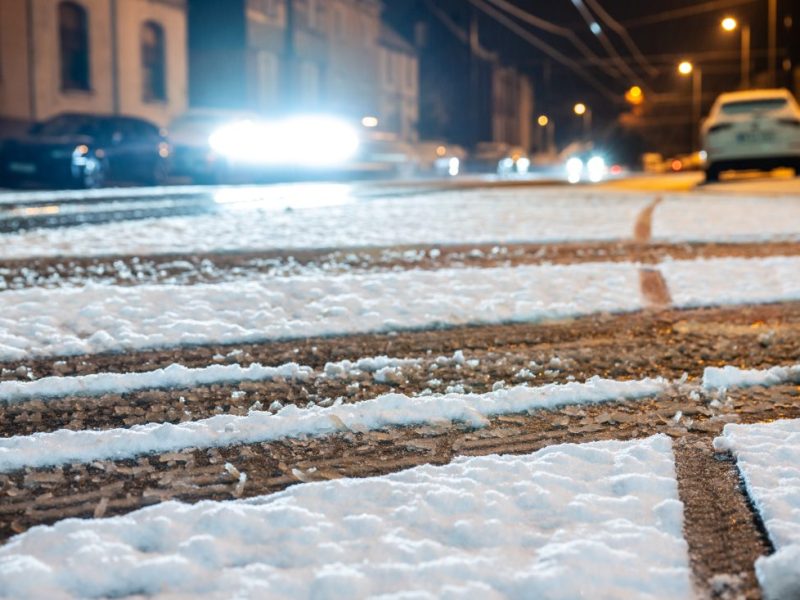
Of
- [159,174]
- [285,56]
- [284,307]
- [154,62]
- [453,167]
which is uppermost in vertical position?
[285,56]

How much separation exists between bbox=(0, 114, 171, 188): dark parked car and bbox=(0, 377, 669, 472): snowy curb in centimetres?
1790

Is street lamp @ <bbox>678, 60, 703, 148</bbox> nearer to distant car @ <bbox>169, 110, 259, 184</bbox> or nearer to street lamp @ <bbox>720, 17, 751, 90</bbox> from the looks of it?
street lamp @ <bbox>720, 17, 751, 90</bbox>

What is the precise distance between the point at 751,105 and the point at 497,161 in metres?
24.1

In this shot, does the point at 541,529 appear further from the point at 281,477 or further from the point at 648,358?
the point at 648,358

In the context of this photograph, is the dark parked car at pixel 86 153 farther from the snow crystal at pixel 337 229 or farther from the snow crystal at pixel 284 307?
the snow crystal at pixel 284 307

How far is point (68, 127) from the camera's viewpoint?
2138cm

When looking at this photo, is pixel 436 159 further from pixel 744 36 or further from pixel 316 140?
pixel 744 36

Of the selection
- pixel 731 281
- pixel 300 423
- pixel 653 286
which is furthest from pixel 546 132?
pixel 300 423

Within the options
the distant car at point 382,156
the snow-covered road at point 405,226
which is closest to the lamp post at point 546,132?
the distant car at point 382,156

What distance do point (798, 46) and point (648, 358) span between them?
57.2 metres

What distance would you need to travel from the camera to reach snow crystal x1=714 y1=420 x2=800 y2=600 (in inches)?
73.8

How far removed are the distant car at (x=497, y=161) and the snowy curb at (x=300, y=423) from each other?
38819 millimetres

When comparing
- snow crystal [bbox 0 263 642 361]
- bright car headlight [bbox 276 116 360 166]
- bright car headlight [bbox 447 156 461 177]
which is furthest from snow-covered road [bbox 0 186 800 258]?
bright car headlight [bbox 447 156 461 177]

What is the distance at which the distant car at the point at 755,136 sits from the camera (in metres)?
18.5
